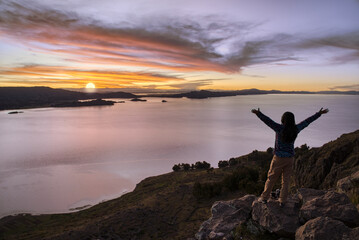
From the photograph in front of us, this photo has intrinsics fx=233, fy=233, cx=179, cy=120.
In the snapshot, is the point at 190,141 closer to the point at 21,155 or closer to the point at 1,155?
the point at 21,155

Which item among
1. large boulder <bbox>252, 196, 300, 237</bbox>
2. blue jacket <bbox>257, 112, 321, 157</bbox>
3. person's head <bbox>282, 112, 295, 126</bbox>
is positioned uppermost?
person's head <bbox>282, 112, 295, 126</bbox>

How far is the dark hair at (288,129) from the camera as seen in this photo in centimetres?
517

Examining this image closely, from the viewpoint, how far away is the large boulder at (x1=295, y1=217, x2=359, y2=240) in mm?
4332

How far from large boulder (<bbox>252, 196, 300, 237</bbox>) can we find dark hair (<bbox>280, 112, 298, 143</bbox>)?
176 centimetres

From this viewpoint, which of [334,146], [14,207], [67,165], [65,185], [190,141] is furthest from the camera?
[190,141]

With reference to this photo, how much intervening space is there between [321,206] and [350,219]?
570 mm

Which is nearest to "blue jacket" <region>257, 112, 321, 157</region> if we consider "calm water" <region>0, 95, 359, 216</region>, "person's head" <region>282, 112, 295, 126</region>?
"person's head" <region>282, 112, 295, 126</region>

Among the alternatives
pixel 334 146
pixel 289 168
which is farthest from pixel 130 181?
pixel 289 168

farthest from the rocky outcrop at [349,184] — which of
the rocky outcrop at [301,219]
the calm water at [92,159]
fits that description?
the calm water at [92,159]

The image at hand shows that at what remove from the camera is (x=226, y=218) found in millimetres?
7336

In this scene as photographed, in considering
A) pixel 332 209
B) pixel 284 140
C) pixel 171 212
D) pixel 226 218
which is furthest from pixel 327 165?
pixel 171 212

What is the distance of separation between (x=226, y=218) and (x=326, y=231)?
3.33m

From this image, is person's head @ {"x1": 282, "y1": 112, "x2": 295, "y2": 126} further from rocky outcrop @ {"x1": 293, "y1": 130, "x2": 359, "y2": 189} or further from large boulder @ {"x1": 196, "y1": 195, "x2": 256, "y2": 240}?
rocky outcrop @ {"x1": 293, "y1": 130, "x2": 359, "y2": 189}

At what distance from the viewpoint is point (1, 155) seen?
161ft
